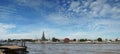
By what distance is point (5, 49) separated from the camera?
3962 cm

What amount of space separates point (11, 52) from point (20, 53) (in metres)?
2.03

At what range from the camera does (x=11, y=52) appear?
3891cm

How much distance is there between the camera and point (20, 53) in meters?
40.4

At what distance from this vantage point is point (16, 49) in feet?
126

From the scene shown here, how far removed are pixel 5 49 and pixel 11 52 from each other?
59.3 inches

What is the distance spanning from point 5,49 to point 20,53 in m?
2.80

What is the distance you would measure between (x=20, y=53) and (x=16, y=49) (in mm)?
2350

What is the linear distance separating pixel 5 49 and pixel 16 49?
8.61ft
